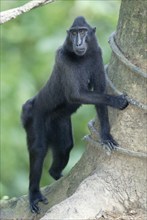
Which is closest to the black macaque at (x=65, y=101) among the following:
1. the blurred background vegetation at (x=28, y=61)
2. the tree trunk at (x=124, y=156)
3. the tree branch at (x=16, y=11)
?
the tree trunk at (x=124, y=156)

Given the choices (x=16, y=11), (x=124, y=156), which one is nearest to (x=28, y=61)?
(x=124, y=156)

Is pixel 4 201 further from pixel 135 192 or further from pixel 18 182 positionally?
pixel 18 182

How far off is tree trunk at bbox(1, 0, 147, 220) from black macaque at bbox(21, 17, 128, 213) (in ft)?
0.32

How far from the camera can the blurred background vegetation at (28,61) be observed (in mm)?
7703

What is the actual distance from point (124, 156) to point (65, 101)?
89 cm

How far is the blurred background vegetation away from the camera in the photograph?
7.70m

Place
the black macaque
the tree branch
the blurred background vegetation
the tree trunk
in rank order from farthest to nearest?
the blurred background vegetation, the black macaque, the tree trunk, the tree branch

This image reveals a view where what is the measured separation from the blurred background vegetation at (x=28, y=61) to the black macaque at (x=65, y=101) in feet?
5.65

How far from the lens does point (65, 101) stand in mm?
5574

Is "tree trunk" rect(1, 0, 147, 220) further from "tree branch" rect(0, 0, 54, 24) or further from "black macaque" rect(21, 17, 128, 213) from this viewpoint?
"tree branch" rect(0, 0, 54, 24)

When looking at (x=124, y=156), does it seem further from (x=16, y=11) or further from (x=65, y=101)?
(x=16, y=11)

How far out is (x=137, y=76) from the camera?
477 cm

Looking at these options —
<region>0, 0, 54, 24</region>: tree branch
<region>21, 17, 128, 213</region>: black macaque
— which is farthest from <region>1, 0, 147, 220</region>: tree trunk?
<region>0, 0, 54, 24</region>: tree branch

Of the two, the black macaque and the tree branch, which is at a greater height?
the tree branch
